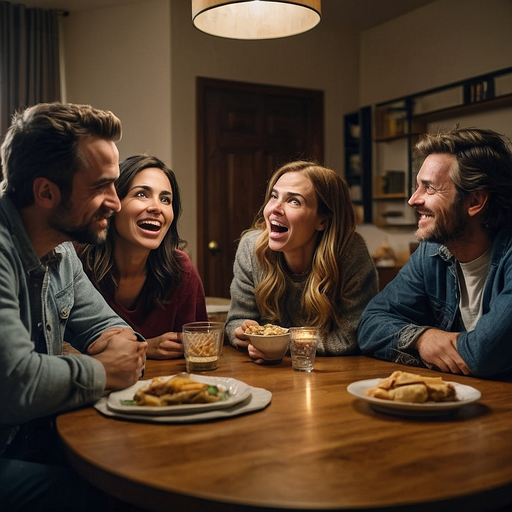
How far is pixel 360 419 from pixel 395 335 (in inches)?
23.6

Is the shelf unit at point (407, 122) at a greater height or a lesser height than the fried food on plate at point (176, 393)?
greater

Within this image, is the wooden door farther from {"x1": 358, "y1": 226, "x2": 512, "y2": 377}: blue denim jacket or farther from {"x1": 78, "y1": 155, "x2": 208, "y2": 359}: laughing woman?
{"x1": 358, "y1": 226, "x2": 512, "y2": 377}: blue denim jacket

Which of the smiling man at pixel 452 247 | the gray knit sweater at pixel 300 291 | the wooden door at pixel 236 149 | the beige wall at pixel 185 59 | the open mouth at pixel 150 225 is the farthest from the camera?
the wooden door at pixel 236 149

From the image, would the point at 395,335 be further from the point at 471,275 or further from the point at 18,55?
the point at 18,55

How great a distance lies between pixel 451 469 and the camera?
3.12 feet

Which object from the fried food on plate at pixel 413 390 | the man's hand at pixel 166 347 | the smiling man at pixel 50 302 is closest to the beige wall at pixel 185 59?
the man's hand at pixel 166 347

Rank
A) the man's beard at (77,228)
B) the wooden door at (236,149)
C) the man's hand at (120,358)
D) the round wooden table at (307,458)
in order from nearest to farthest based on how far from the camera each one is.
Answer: the round wooden table at (307,458) < the man's hand at (120,358) < the man's beard at (77,228) < the wooden door at (236,149)

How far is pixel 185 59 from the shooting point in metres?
5.02

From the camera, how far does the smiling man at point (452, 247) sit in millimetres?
1797

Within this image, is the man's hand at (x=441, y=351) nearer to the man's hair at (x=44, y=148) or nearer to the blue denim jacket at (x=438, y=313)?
the blue denim jacket at (x=438, y=313)

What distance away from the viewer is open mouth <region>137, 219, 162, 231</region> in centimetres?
218

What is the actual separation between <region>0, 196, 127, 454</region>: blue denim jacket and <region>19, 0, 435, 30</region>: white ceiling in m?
4.04

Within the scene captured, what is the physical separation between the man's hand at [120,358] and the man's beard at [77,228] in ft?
0.85

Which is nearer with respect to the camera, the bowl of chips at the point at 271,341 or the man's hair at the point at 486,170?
the bowl of chips at the point at 271,341
